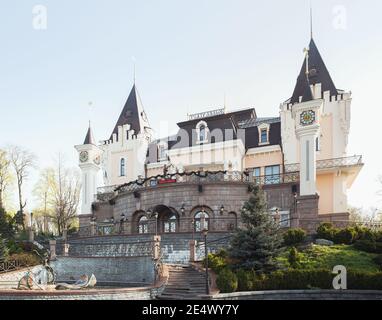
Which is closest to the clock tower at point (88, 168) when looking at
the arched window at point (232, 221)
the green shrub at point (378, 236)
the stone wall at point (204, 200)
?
the stone wall at point (204, 200)

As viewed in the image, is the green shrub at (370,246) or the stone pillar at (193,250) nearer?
the green shrub at (370,246)

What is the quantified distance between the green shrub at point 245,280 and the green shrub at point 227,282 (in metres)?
0.41

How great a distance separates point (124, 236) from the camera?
1112 inches

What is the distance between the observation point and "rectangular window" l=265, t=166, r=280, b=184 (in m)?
34.6

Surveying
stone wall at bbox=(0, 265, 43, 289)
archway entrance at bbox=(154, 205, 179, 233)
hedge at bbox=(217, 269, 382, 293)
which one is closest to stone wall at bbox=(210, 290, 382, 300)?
hedge at bbox=(217, 269, 382, 293)

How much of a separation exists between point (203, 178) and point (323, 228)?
10.6 meters

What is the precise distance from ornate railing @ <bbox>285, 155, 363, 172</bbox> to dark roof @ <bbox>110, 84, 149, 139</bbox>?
57.4 feet

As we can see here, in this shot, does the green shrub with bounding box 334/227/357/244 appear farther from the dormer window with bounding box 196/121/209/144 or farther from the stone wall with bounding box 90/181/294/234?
the dormer window with bounding box 196/121/209/144

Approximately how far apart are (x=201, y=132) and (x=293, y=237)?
60.8ft

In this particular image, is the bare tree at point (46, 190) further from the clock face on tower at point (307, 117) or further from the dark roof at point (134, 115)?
the clock face on tower at point (307, 117)

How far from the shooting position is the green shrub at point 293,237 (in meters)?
23.9

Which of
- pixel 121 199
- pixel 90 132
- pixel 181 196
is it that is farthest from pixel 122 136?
pixel 181 196
